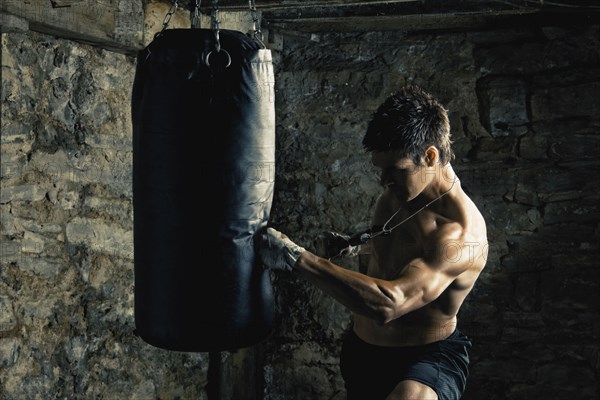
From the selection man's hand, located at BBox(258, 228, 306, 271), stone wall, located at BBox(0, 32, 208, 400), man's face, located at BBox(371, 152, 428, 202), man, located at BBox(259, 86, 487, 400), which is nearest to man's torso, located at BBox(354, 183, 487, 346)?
man, located at BBox(259, 86, 487, 400)

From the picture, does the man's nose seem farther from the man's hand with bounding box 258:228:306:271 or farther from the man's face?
the man's hand with bounding box 258:228:306:271

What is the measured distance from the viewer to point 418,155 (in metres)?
2.91

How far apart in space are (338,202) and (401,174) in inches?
51.3

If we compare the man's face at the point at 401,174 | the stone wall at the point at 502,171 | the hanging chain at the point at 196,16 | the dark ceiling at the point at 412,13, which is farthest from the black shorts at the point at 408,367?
the dark ceiling at the point at 412,13

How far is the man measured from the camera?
2.68m

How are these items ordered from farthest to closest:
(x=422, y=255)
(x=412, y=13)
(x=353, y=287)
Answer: (x=412, y=13)
(x=422, y=255)
(x=353, y=287)

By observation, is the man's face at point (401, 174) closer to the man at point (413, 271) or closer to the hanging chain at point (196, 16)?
the man at point (413, 271)

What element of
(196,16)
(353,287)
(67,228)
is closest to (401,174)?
(353,287)

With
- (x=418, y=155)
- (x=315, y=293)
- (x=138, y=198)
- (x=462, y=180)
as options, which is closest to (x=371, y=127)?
(x=418, y=155)

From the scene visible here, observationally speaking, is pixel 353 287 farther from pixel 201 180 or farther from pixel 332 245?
pixel 201 180

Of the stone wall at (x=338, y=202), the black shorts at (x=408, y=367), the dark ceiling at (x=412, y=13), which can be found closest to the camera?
the black shorts at (x=408, y=367)

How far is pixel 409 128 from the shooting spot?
2906 mm

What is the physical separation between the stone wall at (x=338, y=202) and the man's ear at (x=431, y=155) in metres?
1.11

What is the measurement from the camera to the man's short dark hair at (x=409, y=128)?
2.88m
